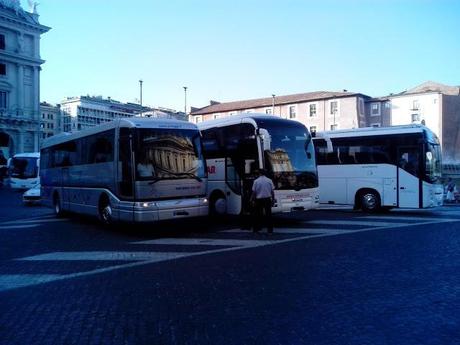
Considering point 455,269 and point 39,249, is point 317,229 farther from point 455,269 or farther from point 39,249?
point 39,249

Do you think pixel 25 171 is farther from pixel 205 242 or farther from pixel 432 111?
pixel 432 111

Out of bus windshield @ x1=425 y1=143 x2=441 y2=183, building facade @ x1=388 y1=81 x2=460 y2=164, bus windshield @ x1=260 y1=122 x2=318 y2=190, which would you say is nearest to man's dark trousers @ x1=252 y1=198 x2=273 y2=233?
bus windshield @ x1=260 y1=122 x2=318 y2=190

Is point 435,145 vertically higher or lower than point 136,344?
higher

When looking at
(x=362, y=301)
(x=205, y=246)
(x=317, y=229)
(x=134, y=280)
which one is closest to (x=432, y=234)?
(x=317, y=229)

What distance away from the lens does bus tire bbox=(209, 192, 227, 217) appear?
1442cm

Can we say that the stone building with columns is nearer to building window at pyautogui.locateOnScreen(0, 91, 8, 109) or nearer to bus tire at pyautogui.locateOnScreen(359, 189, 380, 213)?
building window at pyautogui.locateOnScreen(0, 91, 8, 109)

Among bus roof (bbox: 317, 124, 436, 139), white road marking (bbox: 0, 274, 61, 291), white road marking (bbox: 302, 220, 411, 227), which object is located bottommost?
white road marking (bbox: 0, 274, 61, 291)

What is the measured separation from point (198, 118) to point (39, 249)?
64.8 metres

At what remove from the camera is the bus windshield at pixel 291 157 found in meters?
13.4

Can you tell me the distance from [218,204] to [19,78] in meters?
56.9

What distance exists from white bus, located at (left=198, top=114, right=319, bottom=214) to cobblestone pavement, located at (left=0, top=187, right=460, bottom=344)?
4.83ft

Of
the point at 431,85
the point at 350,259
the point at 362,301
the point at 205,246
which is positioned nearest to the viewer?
the point at 362,301

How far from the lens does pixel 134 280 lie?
24.2 feet

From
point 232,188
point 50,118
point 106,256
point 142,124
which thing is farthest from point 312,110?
point 50,118
